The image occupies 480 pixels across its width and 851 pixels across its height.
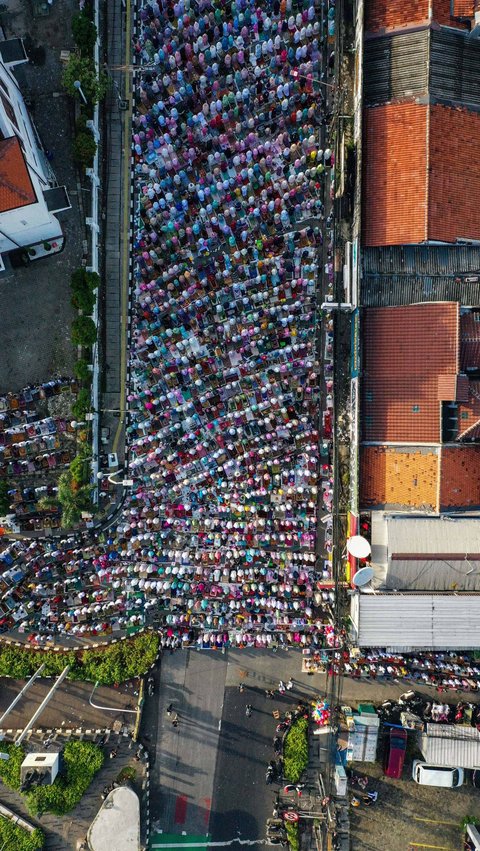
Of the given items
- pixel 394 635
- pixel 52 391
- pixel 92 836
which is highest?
pixel 52 391

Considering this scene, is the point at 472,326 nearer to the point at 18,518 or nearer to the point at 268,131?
the point at 268,131

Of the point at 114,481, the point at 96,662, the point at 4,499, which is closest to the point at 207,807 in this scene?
the point at 96,662

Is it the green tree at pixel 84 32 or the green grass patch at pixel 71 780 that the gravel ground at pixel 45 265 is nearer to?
the green tree at pixel 84 32

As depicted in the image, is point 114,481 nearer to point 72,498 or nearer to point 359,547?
point 72,498

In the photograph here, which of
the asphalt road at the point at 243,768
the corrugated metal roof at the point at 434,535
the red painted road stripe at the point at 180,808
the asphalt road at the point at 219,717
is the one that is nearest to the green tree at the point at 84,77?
the corrugated metal roof at the point at 434,535

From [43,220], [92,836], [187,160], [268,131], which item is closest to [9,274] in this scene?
[43,220]

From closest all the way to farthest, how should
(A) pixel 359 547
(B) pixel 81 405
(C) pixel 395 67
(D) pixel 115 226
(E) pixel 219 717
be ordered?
(A) pixel 359 547
(C) pixel 395 67
(B) pixel 81 405
(D) pixel 115 226
(E) pixel 219 717

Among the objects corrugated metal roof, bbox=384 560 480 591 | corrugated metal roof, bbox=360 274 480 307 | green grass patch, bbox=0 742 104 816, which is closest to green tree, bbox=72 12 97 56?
corrugated metal roof, bbox=360 274 480 307
